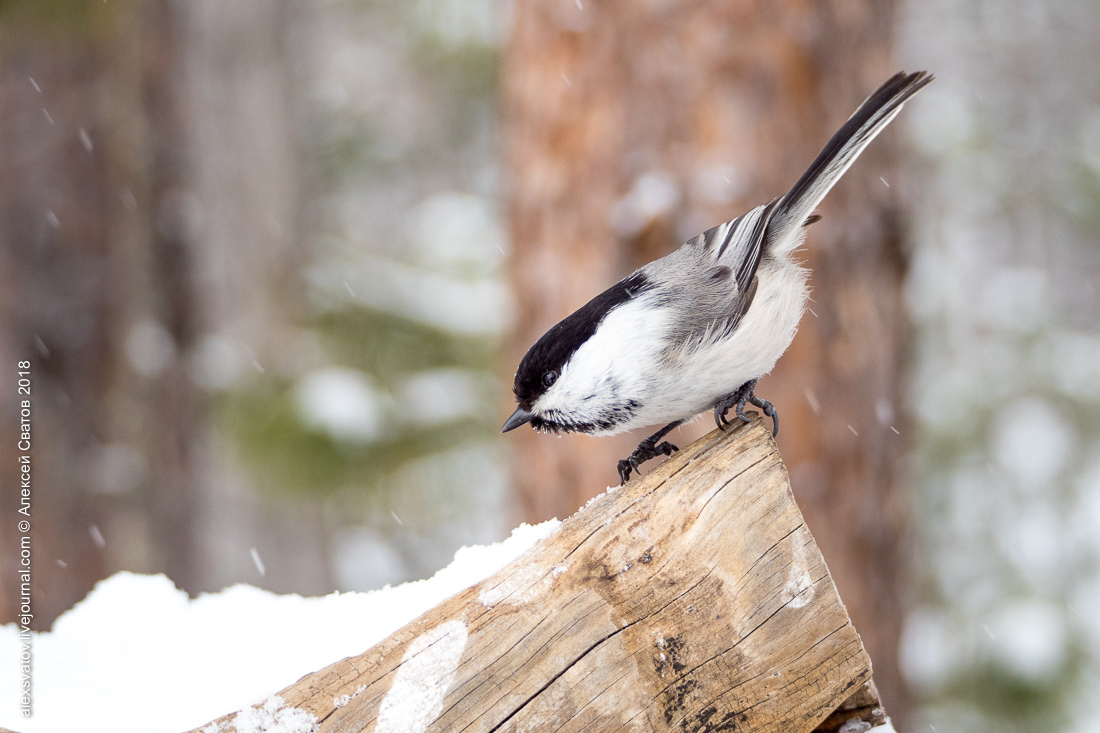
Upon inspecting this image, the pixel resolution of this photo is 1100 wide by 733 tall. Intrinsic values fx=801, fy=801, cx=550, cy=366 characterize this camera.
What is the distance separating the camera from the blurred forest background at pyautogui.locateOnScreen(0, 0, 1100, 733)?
100.0 inches

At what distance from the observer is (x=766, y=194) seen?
2.45 metres

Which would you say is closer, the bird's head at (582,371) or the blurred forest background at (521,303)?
the bird's head at (582,371)

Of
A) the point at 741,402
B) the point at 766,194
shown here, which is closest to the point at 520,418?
the point at 741,402

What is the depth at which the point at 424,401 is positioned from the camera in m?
4.31

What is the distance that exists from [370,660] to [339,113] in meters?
6.34

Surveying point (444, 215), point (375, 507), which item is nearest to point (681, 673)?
point (375, 507)

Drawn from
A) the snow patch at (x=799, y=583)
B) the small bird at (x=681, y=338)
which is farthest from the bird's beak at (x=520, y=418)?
the snow patch at (x=799, y=583)

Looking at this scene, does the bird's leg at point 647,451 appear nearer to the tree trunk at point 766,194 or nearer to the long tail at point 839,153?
the long tail at point 839,153

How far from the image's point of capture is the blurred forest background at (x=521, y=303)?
2539 mm

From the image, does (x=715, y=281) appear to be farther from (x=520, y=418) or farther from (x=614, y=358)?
(x=520, y=418)

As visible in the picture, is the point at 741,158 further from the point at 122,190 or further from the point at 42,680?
the point at 122,190

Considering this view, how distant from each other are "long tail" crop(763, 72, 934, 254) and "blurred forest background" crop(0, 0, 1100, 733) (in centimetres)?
81

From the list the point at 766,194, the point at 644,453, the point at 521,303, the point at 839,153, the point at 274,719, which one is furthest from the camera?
the point at 521,303

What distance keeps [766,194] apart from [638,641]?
1600mm
